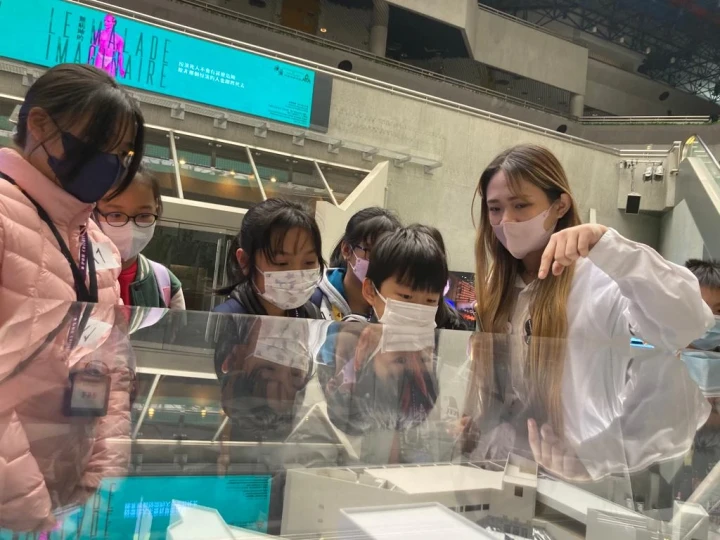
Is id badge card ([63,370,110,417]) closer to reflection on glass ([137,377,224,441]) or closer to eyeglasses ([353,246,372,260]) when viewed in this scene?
reflection on glass ([137,377,224,441])

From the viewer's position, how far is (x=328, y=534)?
0.45 metres

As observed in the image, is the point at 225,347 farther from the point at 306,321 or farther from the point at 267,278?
the point at 267,278

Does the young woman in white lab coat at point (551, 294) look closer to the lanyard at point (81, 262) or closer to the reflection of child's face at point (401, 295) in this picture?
the reflection of child's face at point (401, 295)

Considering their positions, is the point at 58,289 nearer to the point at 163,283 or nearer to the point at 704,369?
the point at 163,283

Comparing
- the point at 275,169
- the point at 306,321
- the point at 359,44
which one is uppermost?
the point at 359,44

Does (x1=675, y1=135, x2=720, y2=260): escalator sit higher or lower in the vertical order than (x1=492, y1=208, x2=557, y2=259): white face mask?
higher

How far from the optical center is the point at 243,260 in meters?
2.14

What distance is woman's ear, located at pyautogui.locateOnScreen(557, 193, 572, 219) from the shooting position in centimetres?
177

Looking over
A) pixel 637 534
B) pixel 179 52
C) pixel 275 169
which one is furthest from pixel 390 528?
pixel 179 52

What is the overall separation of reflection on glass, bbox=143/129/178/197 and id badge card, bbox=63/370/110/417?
5.86 meters

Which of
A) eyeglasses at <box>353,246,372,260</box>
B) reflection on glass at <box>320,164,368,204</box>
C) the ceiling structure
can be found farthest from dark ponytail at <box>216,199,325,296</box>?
the ceiling structure

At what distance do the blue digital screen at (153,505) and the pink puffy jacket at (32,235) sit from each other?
30.8 inches

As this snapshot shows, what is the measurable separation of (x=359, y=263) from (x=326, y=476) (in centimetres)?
204

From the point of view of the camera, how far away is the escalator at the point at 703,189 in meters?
8.78
